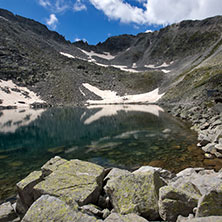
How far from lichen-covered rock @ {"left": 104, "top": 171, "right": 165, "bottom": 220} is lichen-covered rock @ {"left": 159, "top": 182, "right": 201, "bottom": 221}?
38cm

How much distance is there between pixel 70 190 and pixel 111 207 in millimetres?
1602

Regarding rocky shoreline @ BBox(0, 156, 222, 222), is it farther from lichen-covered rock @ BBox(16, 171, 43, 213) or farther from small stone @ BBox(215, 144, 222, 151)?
small stone @ BBox(215, 144, 222, 151)

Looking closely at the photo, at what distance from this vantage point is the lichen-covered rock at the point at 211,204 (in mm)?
4537

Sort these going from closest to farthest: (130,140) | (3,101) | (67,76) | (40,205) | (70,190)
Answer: (40,205), (70,190), (130,140), (3,101), (67,76)

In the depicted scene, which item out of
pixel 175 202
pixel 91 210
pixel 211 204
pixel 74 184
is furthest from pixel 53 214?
pixel 211 204

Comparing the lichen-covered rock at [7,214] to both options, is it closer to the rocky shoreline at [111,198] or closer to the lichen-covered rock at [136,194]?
the rocky shoreline at [111,198]

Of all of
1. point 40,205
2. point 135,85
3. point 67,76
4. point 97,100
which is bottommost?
point 40,205

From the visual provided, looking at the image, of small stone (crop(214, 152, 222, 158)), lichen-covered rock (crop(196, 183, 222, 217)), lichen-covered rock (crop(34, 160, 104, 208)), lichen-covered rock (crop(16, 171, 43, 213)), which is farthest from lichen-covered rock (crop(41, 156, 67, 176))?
small stone (crop(214, 152, 222, 158))

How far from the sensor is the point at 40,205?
16.7ft

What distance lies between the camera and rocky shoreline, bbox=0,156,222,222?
15.6 ft

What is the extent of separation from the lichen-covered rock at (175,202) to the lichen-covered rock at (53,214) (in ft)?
7.11

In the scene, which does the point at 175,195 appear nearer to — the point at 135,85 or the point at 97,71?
the point at 135,85

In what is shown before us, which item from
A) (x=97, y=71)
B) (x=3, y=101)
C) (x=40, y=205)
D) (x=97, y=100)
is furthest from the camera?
(x=97, y=71)

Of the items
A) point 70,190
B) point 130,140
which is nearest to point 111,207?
point 70,190
